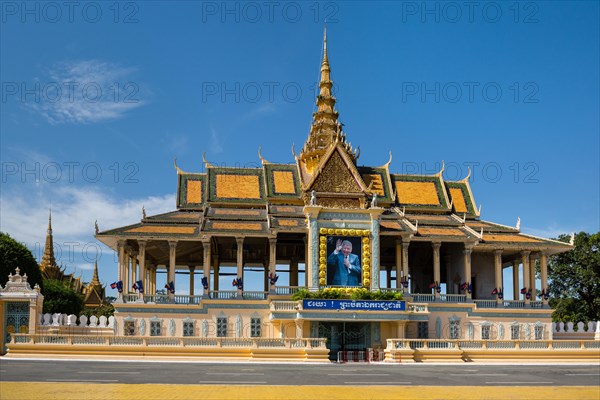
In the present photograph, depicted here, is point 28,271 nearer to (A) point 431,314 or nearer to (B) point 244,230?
(B) point 244,230

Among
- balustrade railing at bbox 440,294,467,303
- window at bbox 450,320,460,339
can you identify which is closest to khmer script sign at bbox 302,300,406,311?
window at bbox 450,320,460,339

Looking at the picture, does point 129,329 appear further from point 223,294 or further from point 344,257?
point 344,257

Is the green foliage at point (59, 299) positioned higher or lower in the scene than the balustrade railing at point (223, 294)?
lower

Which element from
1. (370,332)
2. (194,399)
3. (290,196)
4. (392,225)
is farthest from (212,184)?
(194,399)

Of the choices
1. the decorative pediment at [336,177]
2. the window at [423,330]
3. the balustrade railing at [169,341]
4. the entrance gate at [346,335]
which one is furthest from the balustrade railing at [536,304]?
the balustrade railing at [169,341]

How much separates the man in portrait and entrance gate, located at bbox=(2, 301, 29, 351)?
1839 centimetres

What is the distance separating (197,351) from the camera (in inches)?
1608

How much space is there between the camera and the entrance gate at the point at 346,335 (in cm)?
4572

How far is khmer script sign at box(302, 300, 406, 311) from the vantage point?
44375 mm

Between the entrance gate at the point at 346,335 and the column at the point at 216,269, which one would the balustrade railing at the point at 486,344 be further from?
the column at the point at 216,269

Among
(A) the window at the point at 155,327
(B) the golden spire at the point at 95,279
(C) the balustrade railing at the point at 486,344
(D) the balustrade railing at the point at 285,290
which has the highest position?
(B) the golden spire at the point at 95,279

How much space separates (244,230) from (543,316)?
20660 mm

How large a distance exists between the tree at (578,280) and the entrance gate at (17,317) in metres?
43.8

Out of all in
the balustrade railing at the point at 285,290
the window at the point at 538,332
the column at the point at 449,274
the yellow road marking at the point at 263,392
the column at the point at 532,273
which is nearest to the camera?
the yellow road marking at the point at 263,392
